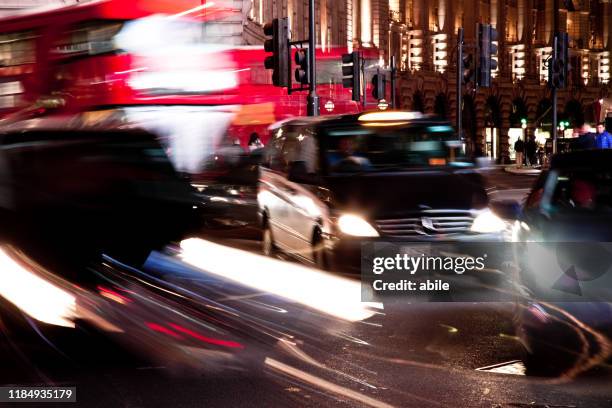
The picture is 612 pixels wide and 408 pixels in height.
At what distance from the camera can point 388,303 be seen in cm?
931

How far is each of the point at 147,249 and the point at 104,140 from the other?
3.72 feet

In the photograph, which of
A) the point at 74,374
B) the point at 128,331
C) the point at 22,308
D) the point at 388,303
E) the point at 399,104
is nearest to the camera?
the point at 74,374

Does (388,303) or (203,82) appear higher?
(203,82)

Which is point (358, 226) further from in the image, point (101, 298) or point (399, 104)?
point (399, 104)

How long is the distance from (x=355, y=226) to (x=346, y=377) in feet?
13.7

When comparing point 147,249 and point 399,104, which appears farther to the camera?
point 399,104

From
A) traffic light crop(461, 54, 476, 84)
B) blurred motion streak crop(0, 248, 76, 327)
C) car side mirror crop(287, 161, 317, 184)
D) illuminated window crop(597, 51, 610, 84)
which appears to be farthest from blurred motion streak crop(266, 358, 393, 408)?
illuminated window crop(597, 51, 610, 84)

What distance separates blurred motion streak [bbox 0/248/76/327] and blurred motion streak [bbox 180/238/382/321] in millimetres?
1872

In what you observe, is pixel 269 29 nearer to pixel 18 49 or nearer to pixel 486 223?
pixel 18 49

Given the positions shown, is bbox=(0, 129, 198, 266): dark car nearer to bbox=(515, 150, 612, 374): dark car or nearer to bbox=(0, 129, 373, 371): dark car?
bbox=(0, 129, 373, 371): dark car

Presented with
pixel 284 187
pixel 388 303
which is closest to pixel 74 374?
pixel 388 303

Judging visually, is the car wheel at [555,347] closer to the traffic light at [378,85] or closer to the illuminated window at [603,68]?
the traffic light at [378,85]

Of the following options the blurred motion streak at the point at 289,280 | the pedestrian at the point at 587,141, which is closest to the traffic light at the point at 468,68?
the pedestrian at the point at 587,141

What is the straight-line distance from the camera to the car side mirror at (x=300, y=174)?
38.1 feet
